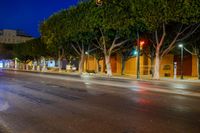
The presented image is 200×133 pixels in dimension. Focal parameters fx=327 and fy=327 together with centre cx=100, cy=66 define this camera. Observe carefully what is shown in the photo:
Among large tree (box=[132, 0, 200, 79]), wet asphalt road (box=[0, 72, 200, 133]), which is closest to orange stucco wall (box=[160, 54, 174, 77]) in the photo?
large tree (box=[132, 0, 200, 79])

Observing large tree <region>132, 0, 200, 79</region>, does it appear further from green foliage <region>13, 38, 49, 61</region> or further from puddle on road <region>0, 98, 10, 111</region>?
green foliage <region>13, 38, 49, 61</region>

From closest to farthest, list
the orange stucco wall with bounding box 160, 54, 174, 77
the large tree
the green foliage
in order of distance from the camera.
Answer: the large tree
the orange stucco wall with bounding box 160, 54, 174, 77
the green foliage

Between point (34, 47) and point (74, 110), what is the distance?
199 feet

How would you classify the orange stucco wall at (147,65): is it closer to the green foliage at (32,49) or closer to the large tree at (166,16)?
the large tree at (166,16)

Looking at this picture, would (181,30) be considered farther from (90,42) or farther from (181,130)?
(181,130)

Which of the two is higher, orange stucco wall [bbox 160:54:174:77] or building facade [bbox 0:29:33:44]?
building facade [bbox 0:29:33:44]

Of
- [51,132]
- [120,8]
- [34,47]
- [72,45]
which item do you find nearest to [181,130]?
[51,132]

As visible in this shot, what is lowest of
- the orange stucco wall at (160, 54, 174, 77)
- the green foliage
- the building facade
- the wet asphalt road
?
the wet asphalt road

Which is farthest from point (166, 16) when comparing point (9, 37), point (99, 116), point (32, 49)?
point (9, 37)

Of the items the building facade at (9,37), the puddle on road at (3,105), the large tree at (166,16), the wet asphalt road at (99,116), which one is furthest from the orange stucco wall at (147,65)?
the building facade at (9,37)

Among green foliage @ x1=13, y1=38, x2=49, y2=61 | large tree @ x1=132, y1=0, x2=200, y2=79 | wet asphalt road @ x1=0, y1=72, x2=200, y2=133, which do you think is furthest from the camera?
green foliage @ x1=13, y1=38, x2=49, y2=61

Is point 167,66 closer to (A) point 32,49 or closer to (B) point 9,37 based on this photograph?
(A) point 32,49

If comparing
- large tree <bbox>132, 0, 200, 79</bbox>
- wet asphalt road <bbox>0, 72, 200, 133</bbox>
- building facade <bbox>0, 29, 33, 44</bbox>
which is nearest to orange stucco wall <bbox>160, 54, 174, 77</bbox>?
large tree <bbox>132, 0, 200, 79</bbox>

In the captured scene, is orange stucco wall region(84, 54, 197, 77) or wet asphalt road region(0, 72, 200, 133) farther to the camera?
orange stucco wall region(84, 54, 197, 77)
